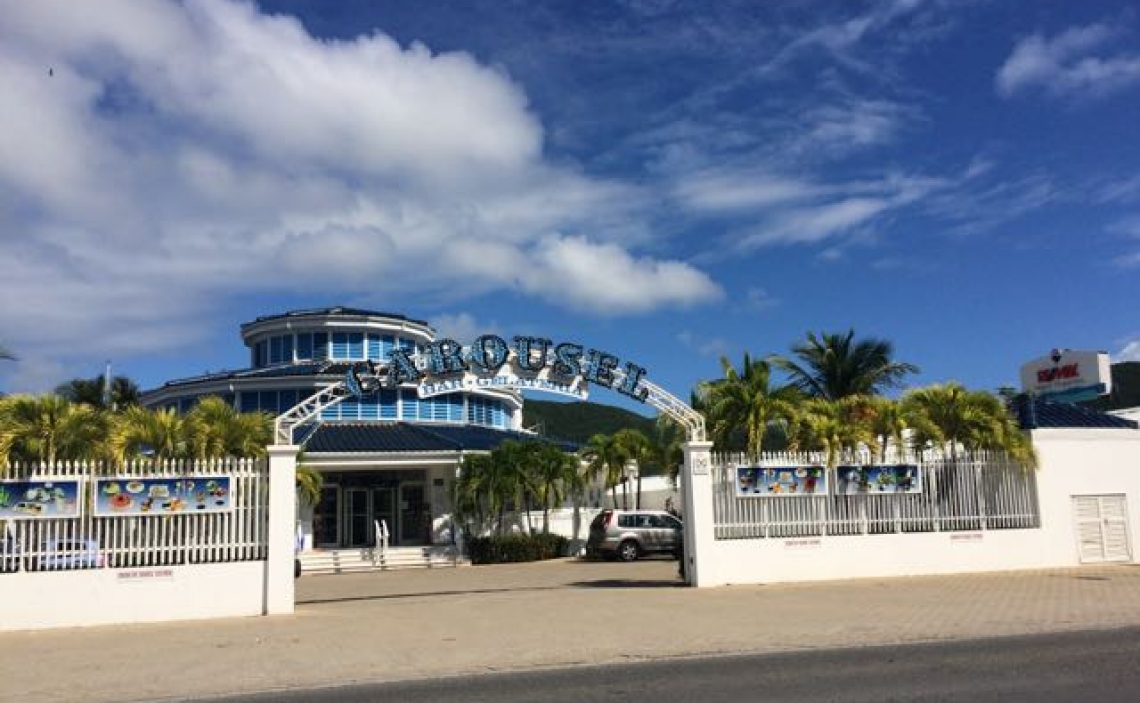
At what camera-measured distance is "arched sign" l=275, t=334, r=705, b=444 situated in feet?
59.5

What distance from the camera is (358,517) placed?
33.7 metres

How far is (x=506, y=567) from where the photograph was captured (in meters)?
28.9

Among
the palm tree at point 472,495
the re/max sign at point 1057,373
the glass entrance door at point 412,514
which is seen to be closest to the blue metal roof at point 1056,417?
the re/max sign at point 1057,373

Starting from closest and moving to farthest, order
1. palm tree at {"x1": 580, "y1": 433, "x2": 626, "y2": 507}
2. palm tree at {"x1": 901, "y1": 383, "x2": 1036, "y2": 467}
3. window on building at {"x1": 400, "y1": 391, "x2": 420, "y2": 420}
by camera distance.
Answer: palm tree at {"x1": 901, "y1": 383, "x2": 1036, "y2": 467}
palm tree at {"x1": 580, "y1": 433, "x2": 626, "y2": 507}
window on building at {"x1": 400, "y1": 391, "x2": 420, "y2": 420}

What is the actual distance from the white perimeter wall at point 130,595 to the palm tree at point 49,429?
2212mm

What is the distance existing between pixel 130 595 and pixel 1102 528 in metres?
19.7

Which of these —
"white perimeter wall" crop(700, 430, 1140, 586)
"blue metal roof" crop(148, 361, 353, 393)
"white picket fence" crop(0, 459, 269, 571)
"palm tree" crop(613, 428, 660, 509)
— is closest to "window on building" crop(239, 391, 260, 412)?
"blue metal roof" crop(148, 361, 353, 393)

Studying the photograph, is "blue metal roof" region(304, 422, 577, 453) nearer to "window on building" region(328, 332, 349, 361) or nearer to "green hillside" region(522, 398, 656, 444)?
"window on building" region(328, 332, 349, 361)

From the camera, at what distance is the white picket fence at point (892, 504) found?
18.9 meters

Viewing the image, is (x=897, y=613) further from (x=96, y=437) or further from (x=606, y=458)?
(x=606, y=458)

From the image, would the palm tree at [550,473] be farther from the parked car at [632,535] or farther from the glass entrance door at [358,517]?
the glass entrance door at [358,517]

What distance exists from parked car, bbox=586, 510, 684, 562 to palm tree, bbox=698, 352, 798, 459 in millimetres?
9435

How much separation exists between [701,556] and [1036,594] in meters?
5.75

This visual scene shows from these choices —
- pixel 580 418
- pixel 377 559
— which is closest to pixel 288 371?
pixel 377 559
